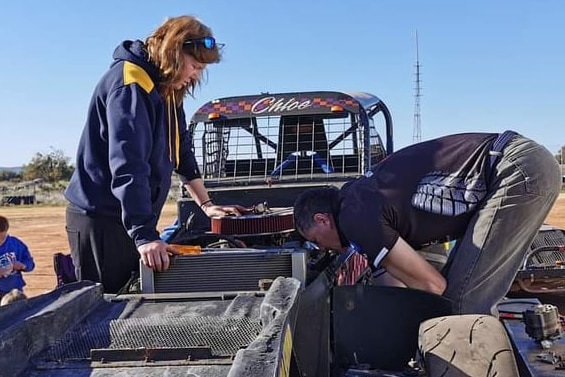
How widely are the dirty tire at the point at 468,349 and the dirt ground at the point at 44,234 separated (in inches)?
354

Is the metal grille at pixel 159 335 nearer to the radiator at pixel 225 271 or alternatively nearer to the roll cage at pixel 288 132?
the radiator at pixel 225 271

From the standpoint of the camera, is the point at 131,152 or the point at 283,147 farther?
the point at 283,147

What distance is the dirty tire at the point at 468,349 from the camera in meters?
2.49

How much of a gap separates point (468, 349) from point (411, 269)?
0.62 meters

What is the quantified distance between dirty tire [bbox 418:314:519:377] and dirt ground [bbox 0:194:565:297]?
900 cm

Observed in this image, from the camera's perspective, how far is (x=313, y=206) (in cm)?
329

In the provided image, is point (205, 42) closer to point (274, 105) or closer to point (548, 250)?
point (274, 105)

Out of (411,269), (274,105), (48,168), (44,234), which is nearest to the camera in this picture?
(411,269)

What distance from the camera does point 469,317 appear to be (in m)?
2.68

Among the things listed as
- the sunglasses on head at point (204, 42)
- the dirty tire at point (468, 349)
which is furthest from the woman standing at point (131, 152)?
the dirty tire at point (468, 349)

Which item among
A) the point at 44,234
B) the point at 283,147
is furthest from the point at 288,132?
the point at 44,234

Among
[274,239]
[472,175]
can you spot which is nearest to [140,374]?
[472,175]

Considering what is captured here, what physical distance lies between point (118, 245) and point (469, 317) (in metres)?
1.57

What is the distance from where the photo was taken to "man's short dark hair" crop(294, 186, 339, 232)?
10.7 feet
